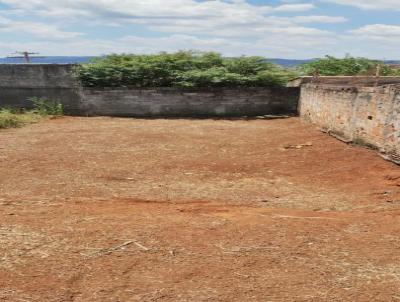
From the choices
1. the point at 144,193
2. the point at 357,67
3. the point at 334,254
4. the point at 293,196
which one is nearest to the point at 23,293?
the point at 334,254

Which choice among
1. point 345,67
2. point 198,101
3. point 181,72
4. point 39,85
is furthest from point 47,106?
point 345,67

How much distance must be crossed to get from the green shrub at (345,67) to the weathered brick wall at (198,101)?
2.66m

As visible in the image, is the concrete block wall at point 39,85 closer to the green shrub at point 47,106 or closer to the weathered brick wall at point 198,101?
the green shrub at point 47,106

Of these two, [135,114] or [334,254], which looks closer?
[334,254]

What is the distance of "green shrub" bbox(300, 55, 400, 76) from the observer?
17.5 meters

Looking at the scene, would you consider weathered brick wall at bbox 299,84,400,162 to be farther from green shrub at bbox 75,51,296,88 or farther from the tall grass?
the tall grass

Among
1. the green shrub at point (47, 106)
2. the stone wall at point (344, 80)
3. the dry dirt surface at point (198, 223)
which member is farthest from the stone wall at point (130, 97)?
the dry dirt surface at point (198, 223)

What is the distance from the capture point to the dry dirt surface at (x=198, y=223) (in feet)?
11.3

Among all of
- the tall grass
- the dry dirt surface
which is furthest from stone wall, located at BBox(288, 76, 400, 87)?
the tall grass

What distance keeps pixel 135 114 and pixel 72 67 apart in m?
2.71

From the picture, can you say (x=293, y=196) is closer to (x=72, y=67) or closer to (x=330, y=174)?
(x=330, y=174)

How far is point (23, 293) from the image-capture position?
329 cm

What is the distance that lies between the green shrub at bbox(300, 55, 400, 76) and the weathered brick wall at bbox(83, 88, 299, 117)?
8.73ft

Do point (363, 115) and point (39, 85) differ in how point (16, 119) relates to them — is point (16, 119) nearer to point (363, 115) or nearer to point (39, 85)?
point (39, 85)
